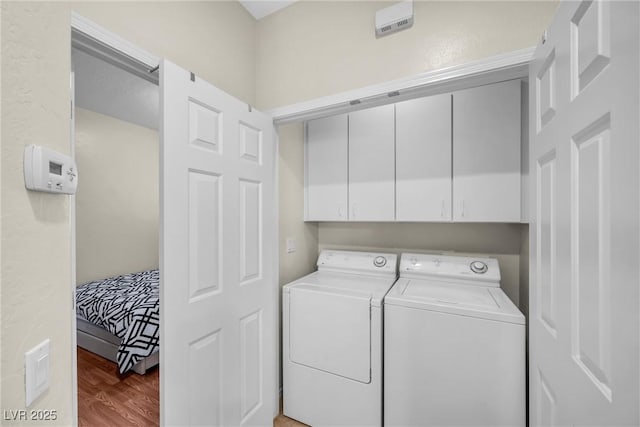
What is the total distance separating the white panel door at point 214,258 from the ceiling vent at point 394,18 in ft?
2.67

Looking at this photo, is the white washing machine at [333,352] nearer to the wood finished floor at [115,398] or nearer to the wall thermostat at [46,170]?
the wood finished floor at [115,398]

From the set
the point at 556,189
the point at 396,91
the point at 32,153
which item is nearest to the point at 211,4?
the point at 396,91

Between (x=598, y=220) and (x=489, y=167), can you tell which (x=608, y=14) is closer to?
(x=598, y=220)

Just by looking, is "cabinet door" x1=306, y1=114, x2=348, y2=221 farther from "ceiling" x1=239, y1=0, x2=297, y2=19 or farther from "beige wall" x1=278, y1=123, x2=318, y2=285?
"ceiling" x1=239, y1=0, x2=297, y2=19

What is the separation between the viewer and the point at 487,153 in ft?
5.95

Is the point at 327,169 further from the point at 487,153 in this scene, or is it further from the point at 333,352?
the point at 333,352

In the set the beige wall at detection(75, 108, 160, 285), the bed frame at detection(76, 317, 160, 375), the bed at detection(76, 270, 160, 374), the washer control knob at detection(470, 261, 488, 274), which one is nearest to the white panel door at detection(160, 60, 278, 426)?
→ the bed at detection(76, 270, 160, 374)

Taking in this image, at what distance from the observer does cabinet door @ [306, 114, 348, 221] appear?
89.0 inches

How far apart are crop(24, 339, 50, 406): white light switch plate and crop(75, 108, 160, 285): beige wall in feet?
11.9

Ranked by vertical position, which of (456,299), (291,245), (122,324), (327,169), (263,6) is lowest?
(122,324)

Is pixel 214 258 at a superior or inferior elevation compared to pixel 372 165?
inferior

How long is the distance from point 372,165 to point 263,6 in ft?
4.37

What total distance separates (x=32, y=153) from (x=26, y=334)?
0.37m

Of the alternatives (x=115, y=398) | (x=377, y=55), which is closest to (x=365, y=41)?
(x=377, y=55)
